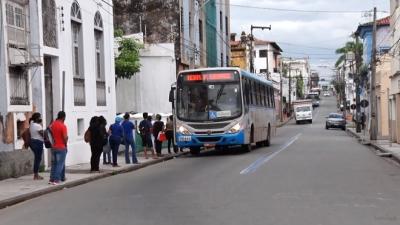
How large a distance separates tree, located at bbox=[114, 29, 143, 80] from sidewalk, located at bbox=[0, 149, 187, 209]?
40.6ft

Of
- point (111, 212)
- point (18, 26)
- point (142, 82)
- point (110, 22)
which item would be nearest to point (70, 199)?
point (111, 212)

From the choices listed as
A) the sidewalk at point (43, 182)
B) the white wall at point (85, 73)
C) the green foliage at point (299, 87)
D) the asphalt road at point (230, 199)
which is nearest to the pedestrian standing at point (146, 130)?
the white wall at point (85, 73)

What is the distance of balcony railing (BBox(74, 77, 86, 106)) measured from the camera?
22.7 metres

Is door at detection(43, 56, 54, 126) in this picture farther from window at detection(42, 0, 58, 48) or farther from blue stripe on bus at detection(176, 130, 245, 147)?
blue stripe on bus at detection(176, 130, 245, 147)

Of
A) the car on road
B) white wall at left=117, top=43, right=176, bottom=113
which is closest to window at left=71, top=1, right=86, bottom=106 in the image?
white wall at left=117, top=43, right=176, bottom=113

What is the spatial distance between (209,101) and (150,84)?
561 inches

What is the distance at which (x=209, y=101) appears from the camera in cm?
2544

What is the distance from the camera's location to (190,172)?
1878 centimetres

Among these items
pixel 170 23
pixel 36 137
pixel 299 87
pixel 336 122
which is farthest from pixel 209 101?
pixel 299 87

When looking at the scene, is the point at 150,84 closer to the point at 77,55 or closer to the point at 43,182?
the point at 77,55

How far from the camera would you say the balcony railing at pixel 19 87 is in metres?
17.9

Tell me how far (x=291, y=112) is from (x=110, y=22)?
96157mm

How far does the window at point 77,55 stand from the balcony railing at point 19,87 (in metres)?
3.88

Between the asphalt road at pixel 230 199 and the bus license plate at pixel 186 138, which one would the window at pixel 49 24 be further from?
the bus license plate at pixel 186 138
